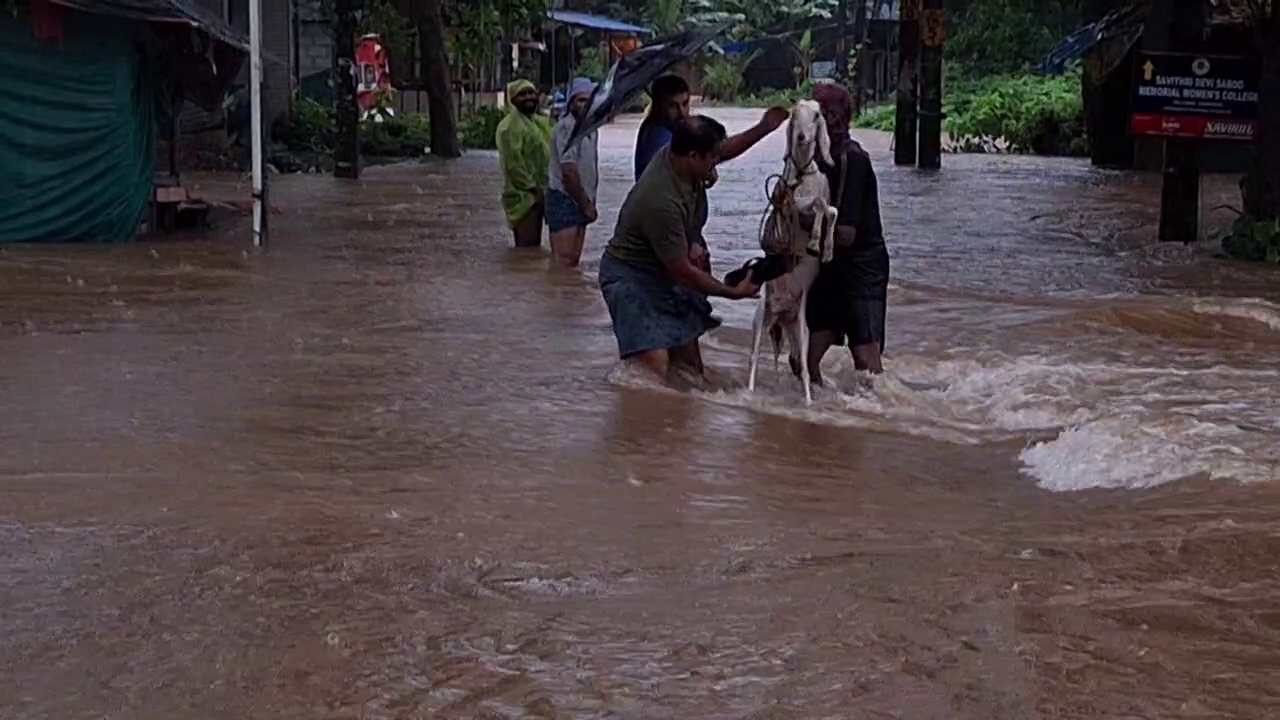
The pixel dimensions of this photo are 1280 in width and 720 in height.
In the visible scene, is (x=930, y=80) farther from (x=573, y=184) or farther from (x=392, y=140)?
(x=573, y=184)

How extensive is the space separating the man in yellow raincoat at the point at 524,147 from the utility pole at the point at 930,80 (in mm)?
15061

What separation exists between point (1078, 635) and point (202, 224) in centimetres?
1403

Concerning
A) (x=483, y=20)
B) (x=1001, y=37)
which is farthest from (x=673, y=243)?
(x=1001, y=37)

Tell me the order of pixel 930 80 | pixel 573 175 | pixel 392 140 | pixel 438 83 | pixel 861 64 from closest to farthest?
pixel 573 175 → pixel 930 80 → pixel 438 83 → pixel 392 140 → pixel 861 64

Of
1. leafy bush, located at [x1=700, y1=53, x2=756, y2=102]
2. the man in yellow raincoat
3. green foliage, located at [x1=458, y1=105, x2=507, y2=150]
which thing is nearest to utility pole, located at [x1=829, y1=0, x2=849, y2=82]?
leafy bush, located at [x1=700, y1=53, x2=756, y2=102]

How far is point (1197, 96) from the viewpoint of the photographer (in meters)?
15.7

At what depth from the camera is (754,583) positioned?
5746mm

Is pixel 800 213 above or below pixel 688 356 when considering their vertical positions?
above

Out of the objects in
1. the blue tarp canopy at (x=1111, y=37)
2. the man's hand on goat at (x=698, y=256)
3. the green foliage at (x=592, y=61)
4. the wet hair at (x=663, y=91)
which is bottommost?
the man's hand on goat at (x=698, y=256)

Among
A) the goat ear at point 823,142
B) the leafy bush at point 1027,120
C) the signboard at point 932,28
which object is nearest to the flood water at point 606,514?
the goat ear at point 823,142

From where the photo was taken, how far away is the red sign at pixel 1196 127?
51.3 feet

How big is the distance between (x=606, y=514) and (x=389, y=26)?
3113 centimetres

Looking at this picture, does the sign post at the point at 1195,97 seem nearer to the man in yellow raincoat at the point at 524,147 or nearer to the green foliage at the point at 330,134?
the man in yellow raincoat at the point at 524,147

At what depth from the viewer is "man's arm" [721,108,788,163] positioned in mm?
8414
